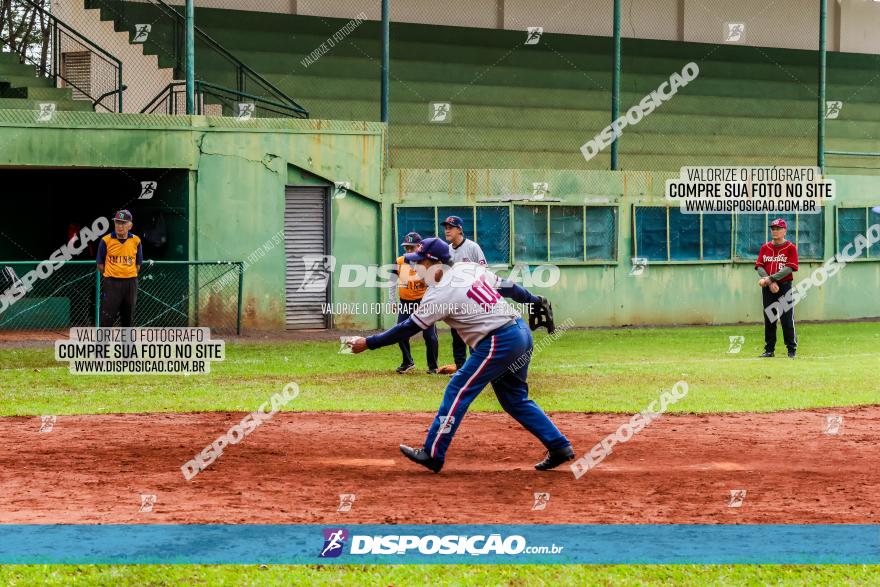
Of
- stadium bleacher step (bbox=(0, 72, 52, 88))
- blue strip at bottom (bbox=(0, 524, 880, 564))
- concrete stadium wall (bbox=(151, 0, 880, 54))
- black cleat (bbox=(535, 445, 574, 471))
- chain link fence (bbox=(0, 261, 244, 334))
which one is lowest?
blue strip at bottom (bbox=(0, 524, 880, 564))

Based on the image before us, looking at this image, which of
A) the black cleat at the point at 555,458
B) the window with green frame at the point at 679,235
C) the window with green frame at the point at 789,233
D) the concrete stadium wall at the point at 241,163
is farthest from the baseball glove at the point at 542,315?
the window with green frame at the point at 789,233

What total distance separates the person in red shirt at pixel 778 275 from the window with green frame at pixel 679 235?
22.3 feet

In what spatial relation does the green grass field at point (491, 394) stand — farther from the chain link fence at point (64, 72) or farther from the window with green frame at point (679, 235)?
the chain link fence at point (64, 72)

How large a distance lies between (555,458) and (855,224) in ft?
67.4

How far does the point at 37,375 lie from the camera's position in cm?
1697

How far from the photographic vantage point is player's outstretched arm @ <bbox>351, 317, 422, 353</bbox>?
9.53 meters

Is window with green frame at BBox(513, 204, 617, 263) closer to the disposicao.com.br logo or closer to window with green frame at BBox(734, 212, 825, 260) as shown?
window with green frame at BBox(734, 212, 825, 260)

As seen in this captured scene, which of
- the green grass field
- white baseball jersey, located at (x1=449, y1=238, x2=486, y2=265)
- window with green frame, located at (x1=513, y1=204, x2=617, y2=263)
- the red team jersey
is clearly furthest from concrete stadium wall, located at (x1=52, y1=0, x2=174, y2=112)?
the red team jersey

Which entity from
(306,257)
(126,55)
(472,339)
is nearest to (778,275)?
(306,257)

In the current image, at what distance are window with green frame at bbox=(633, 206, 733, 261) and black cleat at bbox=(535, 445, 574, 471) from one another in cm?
1646

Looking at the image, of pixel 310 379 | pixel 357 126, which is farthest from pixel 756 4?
pixel 310 379

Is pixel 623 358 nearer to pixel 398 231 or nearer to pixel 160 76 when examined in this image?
pixel 398 231

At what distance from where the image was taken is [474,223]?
24.8 meters

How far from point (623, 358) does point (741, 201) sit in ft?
28.2
